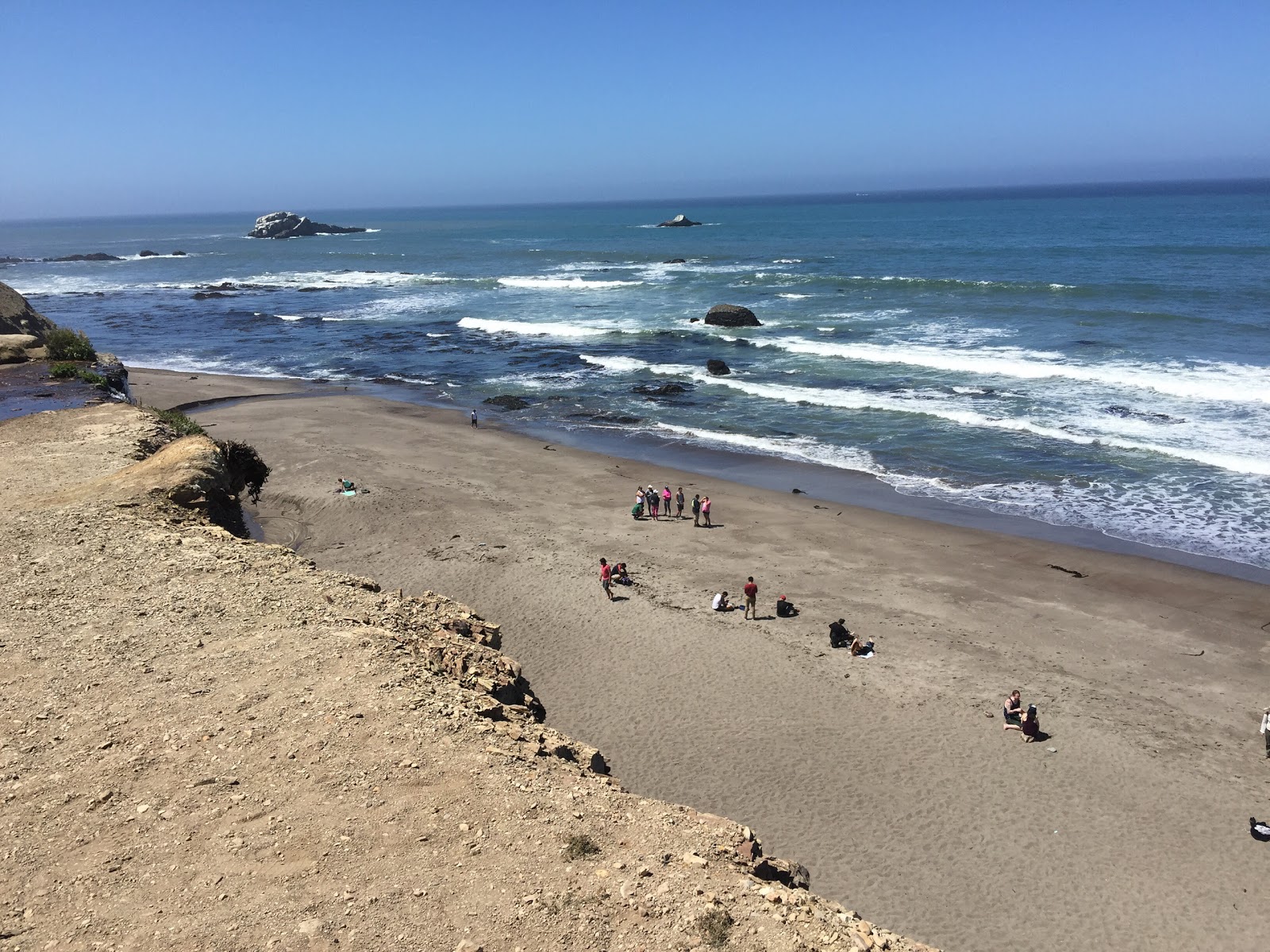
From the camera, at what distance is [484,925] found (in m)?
7.19

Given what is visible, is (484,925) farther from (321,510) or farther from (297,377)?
(297,377)

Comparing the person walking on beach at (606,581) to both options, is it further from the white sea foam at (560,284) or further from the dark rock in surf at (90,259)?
the dark rock in surf at (90,259)

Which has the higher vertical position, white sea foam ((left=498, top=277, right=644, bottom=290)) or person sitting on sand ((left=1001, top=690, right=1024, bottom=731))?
white sea foam ((left=498, top=277, right=644, bottom=290))

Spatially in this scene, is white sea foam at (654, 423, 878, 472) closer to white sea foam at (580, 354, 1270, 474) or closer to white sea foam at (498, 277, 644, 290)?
white sea foam at (580, 354, 1270, 474)

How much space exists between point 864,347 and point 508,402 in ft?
62.4

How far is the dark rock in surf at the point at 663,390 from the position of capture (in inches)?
1454

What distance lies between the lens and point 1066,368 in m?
36.8

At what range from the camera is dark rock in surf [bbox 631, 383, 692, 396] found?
121ft

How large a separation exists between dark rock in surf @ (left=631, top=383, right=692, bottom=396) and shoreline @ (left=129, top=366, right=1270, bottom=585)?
17.5 ft

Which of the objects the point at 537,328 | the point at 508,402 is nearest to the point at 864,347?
the point at 508,402

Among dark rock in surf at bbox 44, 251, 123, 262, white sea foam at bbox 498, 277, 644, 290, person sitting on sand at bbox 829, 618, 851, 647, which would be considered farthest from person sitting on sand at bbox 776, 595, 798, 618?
dark rock in surf at bbox 44, 251, 123, 262

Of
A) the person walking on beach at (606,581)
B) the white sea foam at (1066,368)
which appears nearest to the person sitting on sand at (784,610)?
the person walking on beach at (606,581)

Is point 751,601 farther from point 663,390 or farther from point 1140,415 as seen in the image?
point 663,390

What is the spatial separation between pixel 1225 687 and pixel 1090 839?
18.3 ft
